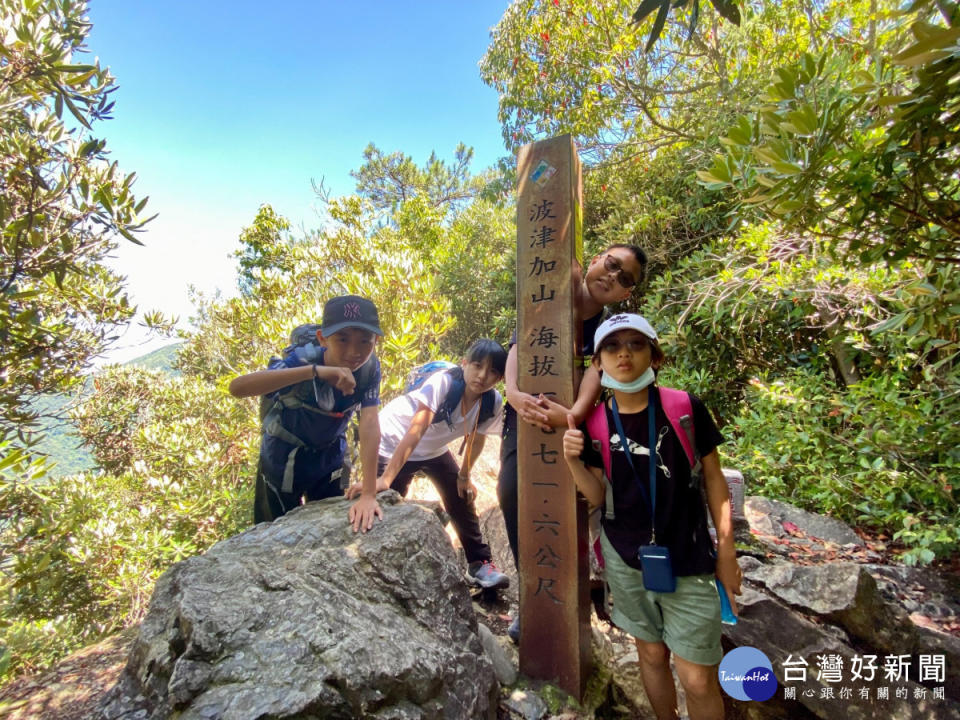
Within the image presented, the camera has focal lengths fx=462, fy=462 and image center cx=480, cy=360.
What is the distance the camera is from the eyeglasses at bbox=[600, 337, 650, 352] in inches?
77.7

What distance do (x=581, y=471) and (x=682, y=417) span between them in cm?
48

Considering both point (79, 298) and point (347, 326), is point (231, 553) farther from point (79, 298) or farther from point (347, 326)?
point (79, 298)

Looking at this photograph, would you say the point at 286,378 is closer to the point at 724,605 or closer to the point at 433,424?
the point at 433,424

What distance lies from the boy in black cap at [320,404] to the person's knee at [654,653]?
139 centimetres

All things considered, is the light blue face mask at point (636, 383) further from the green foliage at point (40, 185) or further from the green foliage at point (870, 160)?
the green foliage at point (40, 185)

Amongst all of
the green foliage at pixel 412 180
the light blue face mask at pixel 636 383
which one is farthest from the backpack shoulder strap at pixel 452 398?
the green foliage at pixel 412 180

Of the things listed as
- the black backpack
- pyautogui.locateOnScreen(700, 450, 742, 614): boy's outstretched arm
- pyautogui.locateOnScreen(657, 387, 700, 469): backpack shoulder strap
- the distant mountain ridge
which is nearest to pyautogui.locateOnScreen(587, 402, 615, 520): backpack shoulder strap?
pyautogui.locateOnScreen(657, 387, 700, 469): backpack shoulder strap

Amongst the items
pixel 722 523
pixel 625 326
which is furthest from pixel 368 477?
pixel 722 523

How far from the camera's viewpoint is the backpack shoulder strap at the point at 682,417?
1.90m

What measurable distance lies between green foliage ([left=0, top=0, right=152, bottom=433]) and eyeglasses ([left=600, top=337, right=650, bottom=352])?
99.5 inches

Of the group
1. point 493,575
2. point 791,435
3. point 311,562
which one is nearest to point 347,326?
point 311,562

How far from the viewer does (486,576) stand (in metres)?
3.41

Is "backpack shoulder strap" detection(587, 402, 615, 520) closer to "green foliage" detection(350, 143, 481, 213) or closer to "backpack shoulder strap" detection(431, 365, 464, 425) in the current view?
"backpack shoulder strap" detection(431, 365, 464, 425)

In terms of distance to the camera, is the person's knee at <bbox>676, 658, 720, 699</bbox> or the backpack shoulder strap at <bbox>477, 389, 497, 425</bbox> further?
the backpack shoulder strap at <bbox>477, 389, 497, 425</bbox>
